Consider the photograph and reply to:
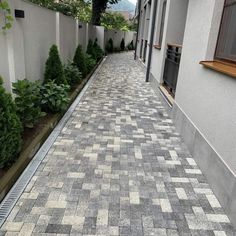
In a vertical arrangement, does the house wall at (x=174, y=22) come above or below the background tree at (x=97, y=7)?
below

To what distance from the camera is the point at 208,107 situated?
121 inches

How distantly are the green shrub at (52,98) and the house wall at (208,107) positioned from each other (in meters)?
2.08

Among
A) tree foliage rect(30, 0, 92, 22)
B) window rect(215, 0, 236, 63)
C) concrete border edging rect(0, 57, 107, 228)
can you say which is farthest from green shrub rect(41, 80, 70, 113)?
tree foliage rect(30, 0, 92, 22)

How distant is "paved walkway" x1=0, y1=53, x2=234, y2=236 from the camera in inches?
85.0

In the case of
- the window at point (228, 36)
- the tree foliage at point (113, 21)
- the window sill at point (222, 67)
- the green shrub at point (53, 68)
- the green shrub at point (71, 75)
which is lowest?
the green shrub at point (71, 75)

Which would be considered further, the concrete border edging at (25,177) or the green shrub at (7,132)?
A: the green shrub at (7,132)

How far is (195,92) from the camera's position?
363cm

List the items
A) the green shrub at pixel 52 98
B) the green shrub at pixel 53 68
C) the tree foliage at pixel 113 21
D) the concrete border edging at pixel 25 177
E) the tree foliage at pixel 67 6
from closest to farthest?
the concrete border edging at pixel 25 177, the green shrub at pixel 52 98, the green shrub at pixel 53 68, the tree foliage at pixel 67 6, the tree foliage at pixel 113 21

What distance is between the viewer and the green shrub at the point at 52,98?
4.41m

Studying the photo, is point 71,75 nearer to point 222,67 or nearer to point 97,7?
point 222,67

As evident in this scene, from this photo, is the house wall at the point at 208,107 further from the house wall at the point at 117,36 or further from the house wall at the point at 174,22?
the house wall at the point at 117,36

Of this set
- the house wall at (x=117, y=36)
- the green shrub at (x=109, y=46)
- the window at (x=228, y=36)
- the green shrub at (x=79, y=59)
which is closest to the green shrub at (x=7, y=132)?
the window at (x=228, y=36)

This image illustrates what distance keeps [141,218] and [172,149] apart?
1591 mm

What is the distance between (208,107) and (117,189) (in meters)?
1.45
